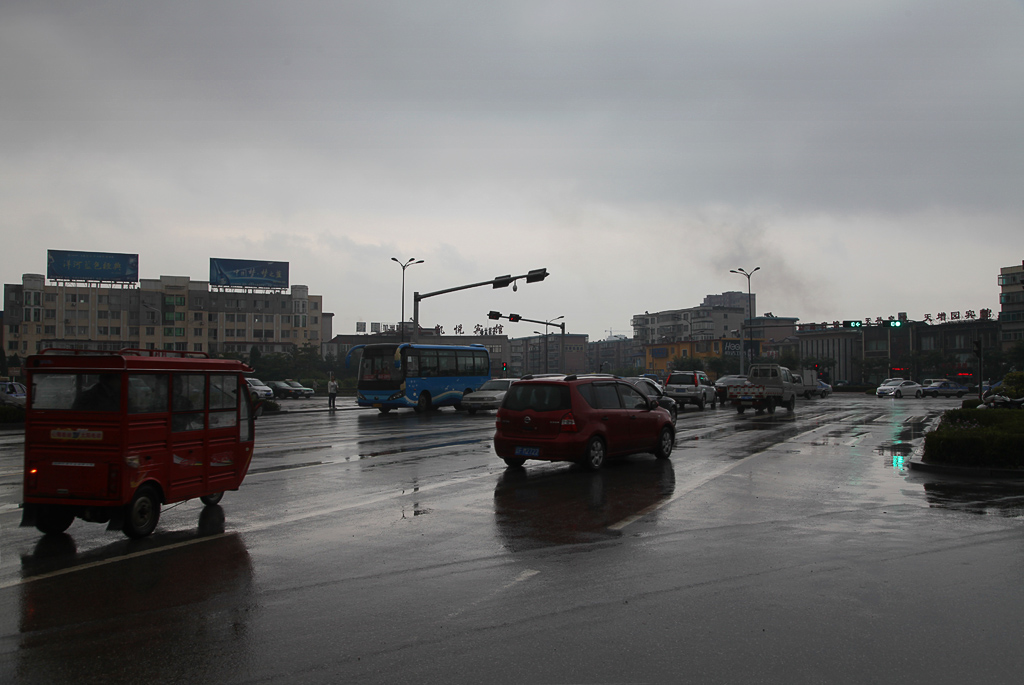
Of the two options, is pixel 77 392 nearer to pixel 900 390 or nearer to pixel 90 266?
pixel 900 390

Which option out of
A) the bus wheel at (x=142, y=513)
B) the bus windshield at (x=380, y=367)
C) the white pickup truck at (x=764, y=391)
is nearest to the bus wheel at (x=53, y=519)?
the bus wheel at (x=142, y=513)

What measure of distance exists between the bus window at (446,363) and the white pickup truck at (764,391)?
12.3 metres

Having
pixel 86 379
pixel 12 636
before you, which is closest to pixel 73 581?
pixel 12 636

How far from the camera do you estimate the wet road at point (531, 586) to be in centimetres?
462

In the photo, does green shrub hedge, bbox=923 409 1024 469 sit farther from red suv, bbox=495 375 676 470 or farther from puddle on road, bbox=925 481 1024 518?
red suv, bbox=495 375 676 470

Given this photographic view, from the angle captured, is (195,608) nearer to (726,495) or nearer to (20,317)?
(726,495)

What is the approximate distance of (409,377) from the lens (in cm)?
3281

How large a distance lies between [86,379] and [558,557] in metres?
5.03

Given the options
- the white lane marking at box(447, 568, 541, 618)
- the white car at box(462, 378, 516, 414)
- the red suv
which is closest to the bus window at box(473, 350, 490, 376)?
the white car at box(462, 378, 516, 414)

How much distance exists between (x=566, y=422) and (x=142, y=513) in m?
6.84

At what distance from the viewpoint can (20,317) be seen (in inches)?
4417

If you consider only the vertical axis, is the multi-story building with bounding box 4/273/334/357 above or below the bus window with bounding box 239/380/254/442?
above

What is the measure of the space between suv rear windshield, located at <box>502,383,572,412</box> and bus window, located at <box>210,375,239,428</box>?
521 centimetres

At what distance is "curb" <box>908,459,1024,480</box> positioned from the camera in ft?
41.5
